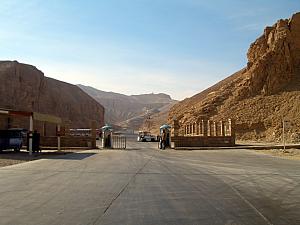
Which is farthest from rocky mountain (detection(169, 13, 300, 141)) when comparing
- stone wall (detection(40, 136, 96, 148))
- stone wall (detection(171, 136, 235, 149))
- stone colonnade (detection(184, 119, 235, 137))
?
stone wall (detection(40, 136, 96, 148))

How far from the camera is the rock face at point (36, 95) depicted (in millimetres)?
91125

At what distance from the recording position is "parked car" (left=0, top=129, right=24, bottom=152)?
3518 cm

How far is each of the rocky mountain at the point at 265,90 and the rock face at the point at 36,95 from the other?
26333 millimetres

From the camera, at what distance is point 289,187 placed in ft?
45.5

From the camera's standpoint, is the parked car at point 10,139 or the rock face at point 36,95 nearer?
the parked car at point 10,139

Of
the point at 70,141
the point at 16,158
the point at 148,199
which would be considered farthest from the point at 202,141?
the point at 148,199

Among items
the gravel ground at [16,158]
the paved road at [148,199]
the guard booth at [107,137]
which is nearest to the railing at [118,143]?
the guard booth at [107,137]

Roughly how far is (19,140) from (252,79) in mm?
51969

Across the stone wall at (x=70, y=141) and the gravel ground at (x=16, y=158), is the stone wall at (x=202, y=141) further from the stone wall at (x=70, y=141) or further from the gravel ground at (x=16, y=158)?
the gravel ground at (x=16, y=158)

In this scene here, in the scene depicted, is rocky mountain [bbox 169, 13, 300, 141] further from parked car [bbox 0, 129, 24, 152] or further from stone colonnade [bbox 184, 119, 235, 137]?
parked car [bbox 0, 129, 24, 152]

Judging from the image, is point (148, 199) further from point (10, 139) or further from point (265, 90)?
point (265, 90)

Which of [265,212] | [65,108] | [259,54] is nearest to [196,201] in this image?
[265,212]

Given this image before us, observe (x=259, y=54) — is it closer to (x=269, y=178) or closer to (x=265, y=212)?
(x=269, y=178)

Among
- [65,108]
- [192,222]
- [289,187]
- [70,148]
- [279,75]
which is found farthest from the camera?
[65,108]
